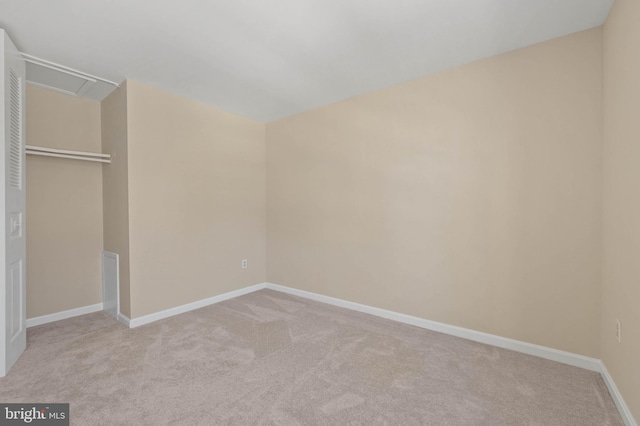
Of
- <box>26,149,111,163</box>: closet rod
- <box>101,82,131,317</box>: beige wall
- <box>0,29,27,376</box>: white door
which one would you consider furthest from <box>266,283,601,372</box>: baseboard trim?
<box>26,149,111,163</box>: closet rod

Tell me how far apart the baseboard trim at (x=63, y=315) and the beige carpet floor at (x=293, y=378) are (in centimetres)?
13

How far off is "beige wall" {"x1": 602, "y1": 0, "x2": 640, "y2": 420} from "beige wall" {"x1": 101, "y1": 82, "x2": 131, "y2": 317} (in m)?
3.88

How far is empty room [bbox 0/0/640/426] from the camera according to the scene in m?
1.75

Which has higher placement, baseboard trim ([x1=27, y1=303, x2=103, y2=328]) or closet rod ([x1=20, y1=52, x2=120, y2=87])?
closet rod ([x1=20, y1=52, x2=120, y2=87])

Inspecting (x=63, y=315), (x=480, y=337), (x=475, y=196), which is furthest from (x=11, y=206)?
(x=480, y=337)

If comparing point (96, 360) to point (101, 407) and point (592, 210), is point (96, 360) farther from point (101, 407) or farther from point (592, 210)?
point (592, 210)

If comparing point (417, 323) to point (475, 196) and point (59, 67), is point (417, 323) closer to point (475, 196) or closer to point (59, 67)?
point (475, 196)

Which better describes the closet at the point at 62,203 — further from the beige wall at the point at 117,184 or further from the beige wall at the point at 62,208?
the beige wall at the point at 117,184

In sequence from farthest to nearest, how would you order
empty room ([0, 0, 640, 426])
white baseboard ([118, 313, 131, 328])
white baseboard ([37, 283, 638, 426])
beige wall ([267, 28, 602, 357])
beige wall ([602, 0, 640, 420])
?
white baseboard ([118, 313, 131, 328]) < beige wall ([267, 28, 602, 357]) < white baseboard ([37, 283, 638, 426]) < empty room ([0, 0, 640, 426]) < beige wall ([602, 0, 640, 420])

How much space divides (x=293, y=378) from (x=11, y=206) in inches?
97.1

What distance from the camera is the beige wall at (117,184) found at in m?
2.86
